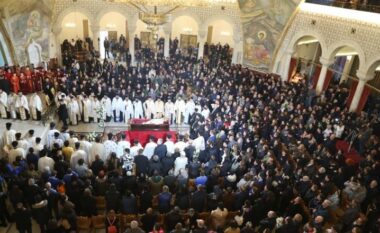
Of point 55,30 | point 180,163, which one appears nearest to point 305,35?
point 180,163

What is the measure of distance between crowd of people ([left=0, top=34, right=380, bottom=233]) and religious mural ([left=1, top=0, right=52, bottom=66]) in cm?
578

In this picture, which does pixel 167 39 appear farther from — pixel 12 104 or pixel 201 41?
pixel 12 104

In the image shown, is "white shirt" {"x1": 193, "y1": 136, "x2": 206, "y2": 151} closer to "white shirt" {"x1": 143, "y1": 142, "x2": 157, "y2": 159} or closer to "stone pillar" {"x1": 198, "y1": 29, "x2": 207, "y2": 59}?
"white shirt" {"x1": 143, "y1": 142, "x2": 157, "y2": 159}

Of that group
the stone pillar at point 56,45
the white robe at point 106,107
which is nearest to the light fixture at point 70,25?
the stone pillar at point 56,45

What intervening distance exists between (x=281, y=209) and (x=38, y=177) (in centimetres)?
656

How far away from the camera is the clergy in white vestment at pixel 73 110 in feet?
48.8

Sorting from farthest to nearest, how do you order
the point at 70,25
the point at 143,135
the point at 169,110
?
the point at 70,25 < the point at 169,110 < the point at 143,135

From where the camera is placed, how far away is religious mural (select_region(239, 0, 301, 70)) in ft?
68.7

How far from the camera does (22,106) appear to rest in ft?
46.2

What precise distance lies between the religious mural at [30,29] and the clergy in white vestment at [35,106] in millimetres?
7340

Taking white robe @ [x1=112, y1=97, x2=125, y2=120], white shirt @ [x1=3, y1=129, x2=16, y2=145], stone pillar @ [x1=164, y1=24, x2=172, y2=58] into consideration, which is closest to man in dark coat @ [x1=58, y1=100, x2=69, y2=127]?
white robe @ [x1=112, y1=97, x2=125, y2=120]

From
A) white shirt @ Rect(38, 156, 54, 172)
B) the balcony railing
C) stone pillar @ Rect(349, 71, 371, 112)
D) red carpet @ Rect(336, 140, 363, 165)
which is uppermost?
the balcony railing

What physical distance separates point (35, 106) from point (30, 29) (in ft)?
27.9

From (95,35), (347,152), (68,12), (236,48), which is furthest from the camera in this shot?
(236,48)
